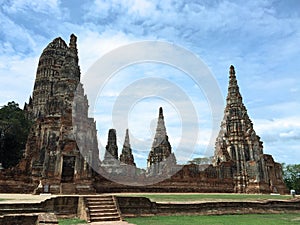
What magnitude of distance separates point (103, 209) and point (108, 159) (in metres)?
30.0

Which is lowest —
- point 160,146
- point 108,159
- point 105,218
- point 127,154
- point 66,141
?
point 105,218

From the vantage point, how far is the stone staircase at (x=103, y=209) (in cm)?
1098

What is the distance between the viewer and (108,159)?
41.2m

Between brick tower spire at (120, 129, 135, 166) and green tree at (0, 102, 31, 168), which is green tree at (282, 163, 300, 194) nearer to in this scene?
brick tower spire at (120, 129, 135, 166)

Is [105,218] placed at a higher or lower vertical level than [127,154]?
lower

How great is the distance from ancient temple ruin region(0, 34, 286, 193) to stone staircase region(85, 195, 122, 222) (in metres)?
10.0

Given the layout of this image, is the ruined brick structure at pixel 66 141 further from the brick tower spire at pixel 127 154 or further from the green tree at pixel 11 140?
the brick tower spire at pixel 127 154

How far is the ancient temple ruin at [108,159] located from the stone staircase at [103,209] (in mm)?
10023

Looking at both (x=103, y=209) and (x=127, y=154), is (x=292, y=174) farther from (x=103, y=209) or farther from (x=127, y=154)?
(x=103, y=209)

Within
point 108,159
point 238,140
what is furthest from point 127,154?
point 238,140

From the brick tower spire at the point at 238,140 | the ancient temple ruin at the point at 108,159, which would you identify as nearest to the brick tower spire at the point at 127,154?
the ancient temple ruin at the point at 108,159

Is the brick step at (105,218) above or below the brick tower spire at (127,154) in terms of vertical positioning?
below

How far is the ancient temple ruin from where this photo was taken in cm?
2350

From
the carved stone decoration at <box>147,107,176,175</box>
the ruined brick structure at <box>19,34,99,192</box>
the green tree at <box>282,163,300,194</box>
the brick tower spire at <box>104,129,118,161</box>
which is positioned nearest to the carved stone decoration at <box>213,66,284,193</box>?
the carved stone decoration at <box>147,107,176,175</box>
